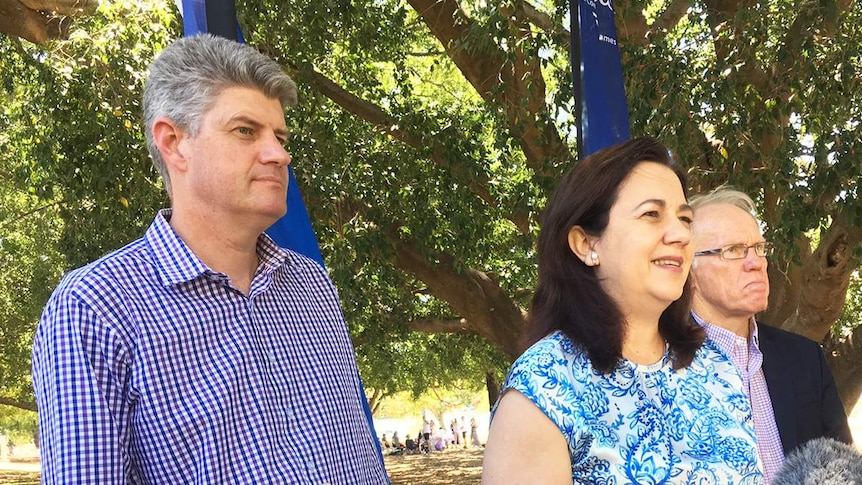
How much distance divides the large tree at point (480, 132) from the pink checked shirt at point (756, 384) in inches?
101

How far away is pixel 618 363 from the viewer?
2170mm

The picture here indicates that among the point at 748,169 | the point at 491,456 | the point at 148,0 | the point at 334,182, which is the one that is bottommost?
the point at 491,456

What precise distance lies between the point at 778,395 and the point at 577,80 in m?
2.34

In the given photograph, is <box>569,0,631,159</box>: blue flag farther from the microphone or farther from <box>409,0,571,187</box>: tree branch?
the microphone

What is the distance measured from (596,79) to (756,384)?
2227mm

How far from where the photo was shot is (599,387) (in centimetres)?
211

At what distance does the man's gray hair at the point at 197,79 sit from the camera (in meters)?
2.23

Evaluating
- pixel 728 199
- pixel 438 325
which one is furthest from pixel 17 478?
pixel 728 199

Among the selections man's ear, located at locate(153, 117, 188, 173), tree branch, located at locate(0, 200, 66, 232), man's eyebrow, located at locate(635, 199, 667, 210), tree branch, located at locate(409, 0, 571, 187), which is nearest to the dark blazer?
man's eyebrow, located at locate(635, 199, 667, 210)

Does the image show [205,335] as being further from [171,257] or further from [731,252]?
[731,252]

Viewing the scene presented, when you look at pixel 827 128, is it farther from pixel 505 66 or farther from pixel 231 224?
pixel 231 224

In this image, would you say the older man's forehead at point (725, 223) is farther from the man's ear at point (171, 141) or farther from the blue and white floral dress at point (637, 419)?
the man's ear at point (171, 141)

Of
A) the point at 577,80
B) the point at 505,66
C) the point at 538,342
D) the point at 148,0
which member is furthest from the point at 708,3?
the point at 538,342

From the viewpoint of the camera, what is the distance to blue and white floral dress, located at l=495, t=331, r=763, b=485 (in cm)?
202
